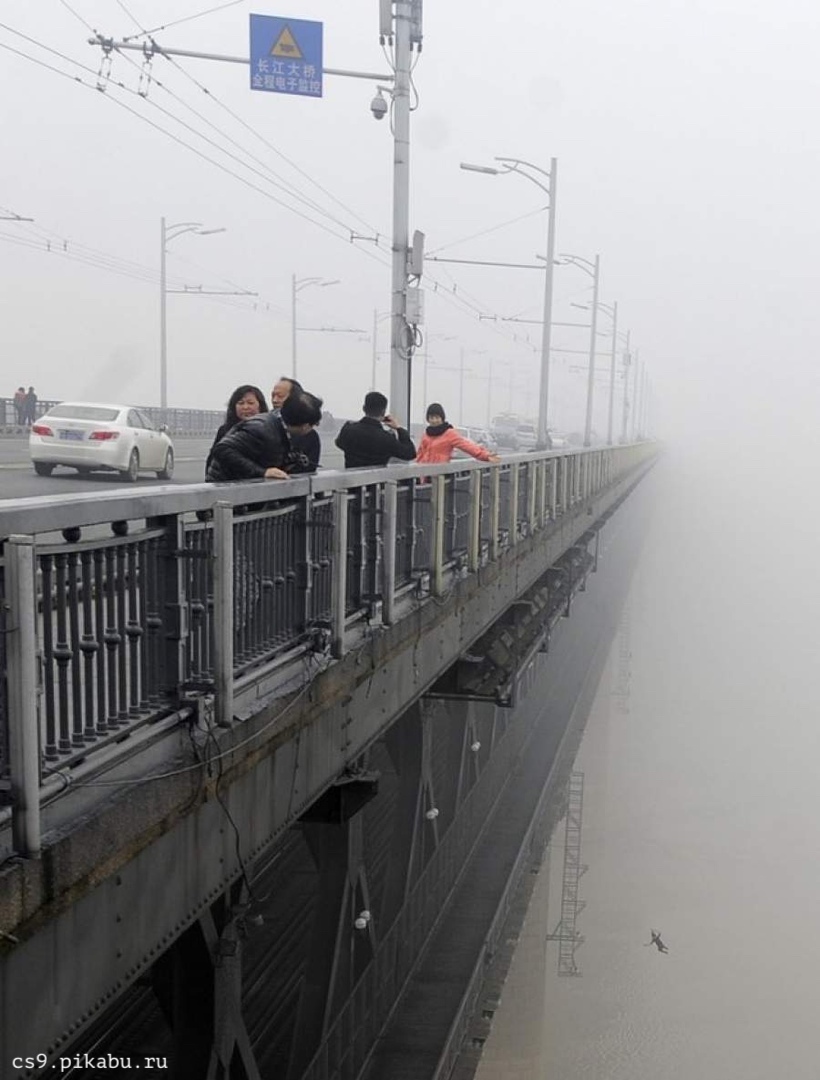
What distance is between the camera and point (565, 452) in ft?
62.1

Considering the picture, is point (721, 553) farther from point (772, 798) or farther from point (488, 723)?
point (488, 723)

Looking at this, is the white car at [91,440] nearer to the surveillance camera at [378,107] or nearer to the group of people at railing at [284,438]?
the surveillance camera at [378,107]

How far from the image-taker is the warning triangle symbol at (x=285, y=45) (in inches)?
519

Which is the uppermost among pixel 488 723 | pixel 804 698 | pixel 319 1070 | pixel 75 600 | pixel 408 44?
pixel 408 44

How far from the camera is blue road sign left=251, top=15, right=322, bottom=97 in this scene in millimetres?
13109

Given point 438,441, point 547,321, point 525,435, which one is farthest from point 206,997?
point 525,435

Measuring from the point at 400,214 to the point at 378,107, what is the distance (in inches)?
61.7

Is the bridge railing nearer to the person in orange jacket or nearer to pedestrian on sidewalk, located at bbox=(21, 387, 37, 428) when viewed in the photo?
the person in orange jacket

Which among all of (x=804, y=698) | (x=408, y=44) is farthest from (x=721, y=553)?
(x=408, y=44)

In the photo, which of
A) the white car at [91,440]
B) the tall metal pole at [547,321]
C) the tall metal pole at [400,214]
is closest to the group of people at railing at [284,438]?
the tall metal pole at [400,214]

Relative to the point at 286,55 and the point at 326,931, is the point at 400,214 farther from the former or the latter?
the point at 326,931

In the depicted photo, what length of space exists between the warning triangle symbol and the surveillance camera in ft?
6.27

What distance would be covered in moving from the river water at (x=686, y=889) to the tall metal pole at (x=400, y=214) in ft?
29.6

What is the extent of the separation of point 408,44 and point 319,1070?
35.1 feet
